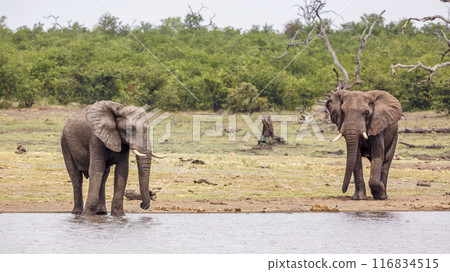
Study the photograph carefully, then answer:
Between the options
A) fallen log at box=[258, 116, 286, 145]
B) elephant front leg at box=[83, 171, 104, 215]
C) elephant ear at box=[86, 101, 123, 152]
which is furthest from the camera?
fallen log at box=[258, 116, 286, 145]

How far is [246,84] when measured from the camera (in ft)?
123

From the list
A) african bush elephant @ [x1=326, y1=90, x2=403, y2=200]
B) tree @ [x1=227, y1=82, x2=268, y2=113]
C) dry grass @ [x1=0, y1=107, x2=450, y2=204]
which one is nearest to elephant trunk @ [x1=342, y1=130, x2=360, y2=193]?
african bush elephant @ [x1=326, y1=90, x2=403, y2=200]

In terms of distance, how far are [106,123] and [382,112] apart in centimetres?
573

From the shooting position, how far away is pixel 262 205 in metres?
15.2

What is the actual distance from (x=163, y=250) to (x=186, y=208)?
137 inches

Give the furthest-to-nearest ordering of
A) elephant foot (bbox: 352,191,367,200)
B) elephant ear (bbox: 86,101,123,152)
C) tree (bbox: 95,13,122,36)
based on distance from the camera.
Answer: tree (bbox: 95,13,122,36)
elephant foot (bbox: 352,191,367,200)
elephant ear (bbox: 86,101,123,152)

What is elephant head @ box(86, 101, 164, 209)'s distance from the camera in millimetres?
12258

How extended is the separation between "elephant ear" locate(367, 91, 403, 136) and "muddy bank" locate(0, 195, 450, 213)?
4.83ft

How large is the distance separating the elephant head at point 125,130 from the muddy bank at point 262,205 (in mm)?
1913

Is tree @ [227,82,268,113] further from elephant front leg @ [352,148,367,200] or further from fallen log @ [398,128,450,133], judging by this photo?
elephant front leg @ [352,148,367,200]

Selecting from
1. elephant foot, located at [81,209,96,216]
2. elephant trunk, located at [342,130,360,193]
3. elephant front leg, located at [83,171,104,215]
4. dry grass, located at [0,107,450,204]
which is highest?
elephant trunk, located at [342,130,360,193]

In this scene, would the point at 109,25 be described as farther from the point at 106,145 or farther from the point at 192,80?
the point at 106,145

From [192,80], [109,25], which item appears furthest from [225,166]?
[109,25]

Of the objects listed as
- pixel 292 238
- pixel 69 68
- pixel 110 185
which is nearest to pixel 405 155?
pixel 110 185
